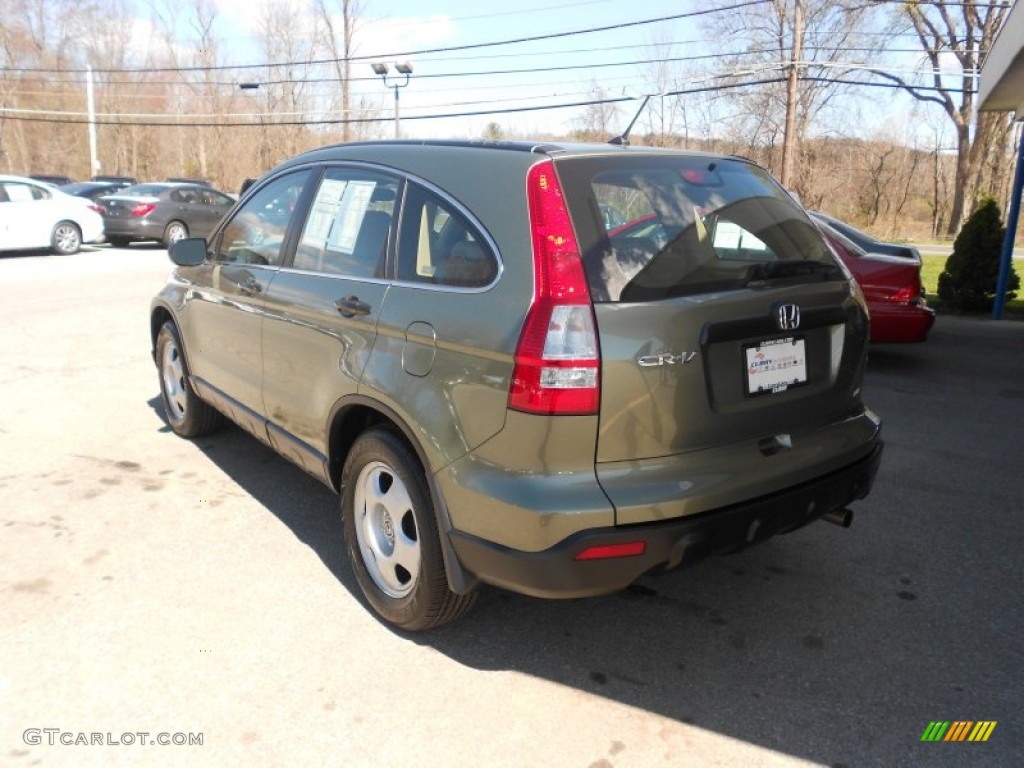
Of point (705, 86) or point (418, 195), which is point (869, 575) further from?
point (705, 86)

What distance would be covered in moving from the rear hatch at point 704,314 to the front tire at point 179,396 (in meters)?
3.39

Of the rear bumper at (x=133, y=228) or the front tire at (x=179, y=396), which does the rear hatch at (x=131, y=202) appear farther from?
the front tire at (x=179, y=396)

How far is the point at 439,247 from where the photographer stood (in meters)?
2.87

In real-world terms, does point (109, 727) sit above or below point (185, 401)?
below

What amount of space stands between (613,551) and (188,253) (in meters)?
3.42

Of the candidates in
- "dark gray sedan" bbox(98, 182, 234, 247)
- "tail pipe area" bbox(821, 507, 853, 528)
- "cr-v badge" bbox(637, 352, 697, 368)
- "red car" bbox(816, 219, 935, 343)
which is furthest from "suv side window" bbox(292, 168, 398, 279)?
"dark gray sedan" bbox(98, 182, 234, 247)

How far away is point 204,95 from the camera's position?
51.3 metres

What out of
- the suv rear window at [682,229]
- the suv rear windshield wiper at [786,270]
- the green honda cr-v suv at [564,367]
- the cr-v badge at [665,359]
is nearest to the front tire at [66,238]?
the green honda cr-v suv at [564,367]

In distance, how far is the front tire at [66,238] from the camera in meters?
16.6

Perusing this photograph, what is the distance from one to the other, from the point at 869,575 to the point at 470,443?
2.09 m

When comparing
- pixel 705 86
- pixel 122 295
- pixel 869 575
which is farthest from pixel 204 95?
pixel 869 575

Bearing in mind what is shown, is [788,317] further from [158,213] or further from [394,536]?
[158,213]

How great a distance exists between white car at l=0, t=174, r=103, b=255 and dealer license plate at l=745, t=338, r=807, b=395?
17.1 m

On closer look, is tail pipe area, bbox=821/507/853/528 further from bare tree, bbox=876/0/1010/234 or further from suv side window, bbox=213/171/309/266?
bare tree, bbox=876/0/1010/234
